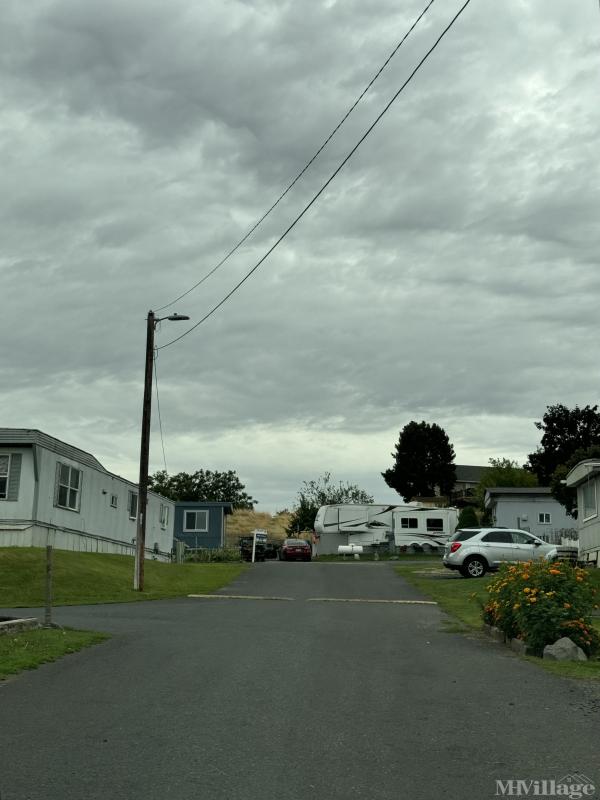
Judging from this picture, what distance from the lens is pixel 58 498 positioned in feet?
103

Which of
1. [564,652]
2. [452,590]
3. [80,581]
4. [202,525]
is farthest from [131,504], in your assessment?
[564,652]

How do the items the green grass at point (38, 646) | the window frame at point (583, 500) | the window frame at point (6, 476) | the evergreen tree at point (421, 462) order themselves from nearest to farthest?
the green grass at point (38, 646), the window frame at point (6, 476), the window frame at point (583, 500), the evergreen tree at point (421, 462)

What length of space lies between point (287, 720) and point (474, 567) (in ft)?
79.6

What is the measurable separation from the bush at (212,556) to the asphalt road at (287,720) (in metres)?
40.8

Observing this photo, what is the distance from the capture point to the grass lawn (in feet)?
35.8

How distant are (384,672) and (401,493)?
88.9m

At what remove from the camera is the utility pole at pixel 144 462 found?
2505cm

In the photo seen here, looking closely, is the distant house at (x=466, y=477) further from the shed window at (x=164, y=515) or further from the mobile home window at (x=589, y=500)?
the mobile home window at (x=589, y=500)

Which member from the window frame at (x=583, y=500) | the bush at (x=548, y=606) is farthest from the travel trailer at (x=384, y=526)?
the bush at (x=548, y=606)

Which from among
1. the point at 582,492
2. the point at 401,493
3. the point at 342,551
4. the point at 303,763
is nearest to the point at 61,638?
the point at 303,763

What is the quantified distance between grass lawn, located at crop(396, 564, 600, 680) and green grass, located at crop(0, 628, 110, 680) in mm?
5822

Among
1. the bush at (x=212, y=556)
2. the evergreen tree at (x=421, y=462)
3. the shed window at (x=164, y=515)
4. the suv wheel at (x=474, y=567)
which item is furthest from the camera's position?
the evergreen tree at (x=421, y=462)

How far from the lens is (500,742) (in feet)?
23.2

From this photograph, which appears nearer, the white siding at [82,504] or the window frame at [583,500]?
the white siding at [82,504]
